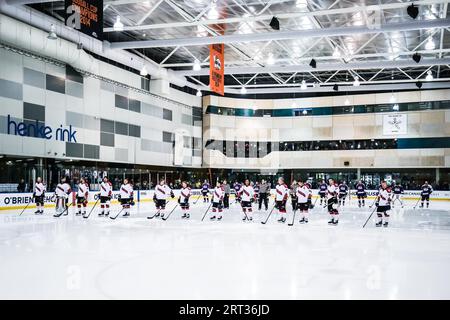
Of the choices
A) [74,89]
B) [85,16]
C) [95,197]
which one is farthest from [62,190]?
[85,16]

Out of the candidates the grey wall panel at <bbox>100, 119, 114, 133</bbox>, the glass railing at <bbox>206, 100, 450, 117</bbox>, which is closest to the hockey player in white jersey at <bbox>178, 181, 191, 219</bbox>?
the grey wall panel at <bbox>100, 119, 114, 133</bbox>

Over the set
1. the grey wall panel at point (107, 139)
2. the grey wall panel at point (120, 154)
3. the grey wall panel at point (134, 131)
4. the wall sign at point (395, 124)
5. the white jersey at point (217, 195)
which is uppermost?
the wall sign at point (395, 124)

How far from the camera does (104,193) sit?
15.2 m

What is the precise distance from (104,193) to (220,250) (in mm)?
8017

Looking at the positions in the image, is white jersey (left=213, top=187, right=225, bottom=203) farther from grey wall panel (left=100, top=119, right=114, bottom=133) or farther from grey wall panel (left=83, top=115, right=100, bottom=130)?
grey wall panel (left=100, top=119, right=114, bottom=133)

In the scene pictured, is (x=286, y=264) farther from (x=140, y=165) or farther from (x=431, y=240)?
(x=140, y=165)

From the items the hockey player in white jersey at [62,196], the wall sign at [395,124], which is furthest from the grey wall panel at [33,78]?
the wall sign at [395,124]

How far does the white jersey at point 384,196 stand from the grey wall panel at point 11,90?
13.4 metres

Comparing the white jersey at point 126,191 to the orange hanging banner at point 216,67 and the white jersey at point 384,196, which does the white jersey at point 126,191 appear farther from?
the white jersey at point 384,196

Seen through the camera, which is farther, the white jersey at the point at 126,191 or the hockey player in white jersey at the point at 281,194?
the white jersey at the point at 126,191

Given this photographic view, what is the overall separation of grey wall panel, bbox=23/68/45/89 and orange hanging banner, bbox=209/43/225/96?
7.29 m

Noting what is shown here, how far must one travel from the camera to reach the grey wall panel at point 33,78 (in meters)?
17.1

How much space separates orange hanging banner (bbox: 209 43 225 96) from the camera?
15195 mm
